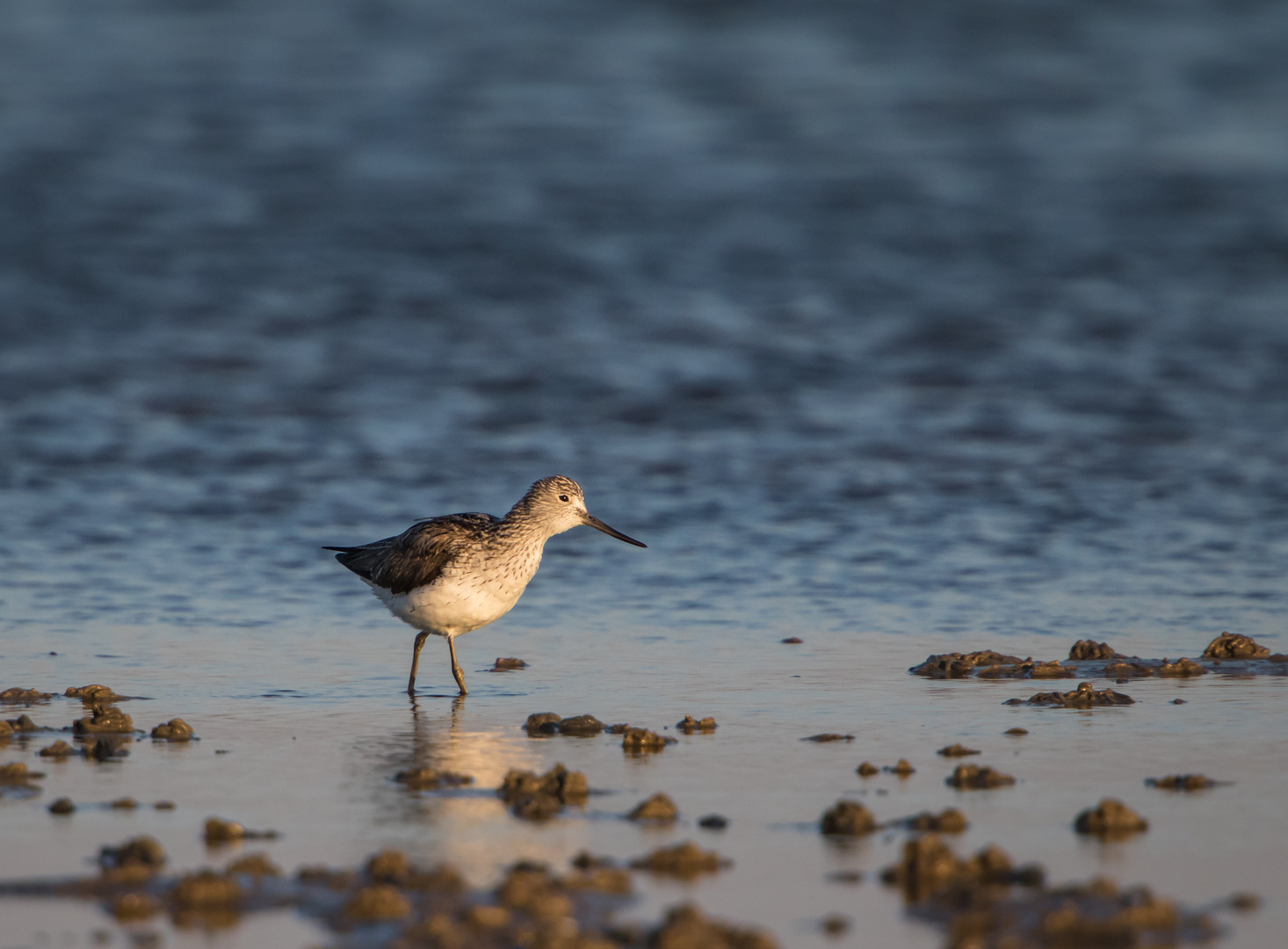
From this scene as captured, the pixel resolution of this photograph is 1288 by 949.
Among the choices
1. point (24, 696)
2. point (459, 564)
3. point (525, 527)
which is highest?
point (525, 527)

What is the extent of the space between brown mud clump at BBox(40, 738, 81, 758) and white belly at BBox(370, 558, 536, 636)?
2.39m

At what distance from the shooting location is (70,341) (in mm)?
14992

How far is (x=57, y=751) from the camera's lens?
5574 millimetres

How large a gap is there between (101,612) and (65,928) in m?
5.18

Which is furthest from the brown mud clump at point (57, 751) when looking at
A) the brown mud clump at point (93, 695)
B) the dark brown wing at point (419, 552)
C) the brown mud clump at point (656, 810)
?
the dark brown wing at point (419, 552)

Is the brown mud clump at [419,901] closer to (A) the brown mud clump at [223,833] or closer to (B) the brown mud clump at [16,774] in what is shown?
(A) the brown mud clump at [223,833]

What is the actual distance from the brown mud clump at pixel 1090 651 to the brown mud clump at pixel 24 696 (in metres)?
4.53

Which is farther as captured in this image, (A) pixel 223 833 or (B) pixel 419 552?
(B) pixel 419 552

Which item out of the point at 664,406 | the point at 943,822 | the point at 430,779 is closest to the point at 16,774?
the point at 430,779

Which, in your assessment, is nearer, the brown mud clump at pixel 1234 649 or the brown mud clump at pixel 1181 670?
the brown mud clump at pixel 1181 670

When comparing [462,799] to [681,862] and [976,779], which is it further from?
[976,779]

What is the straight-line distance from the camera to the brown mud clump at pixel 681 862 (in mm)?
4227

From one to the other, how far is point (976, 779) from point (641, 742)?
1.26 m

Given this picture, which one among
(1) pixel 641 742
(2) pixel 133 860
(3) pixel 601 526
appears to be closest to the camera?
(2) pixel 133 860
